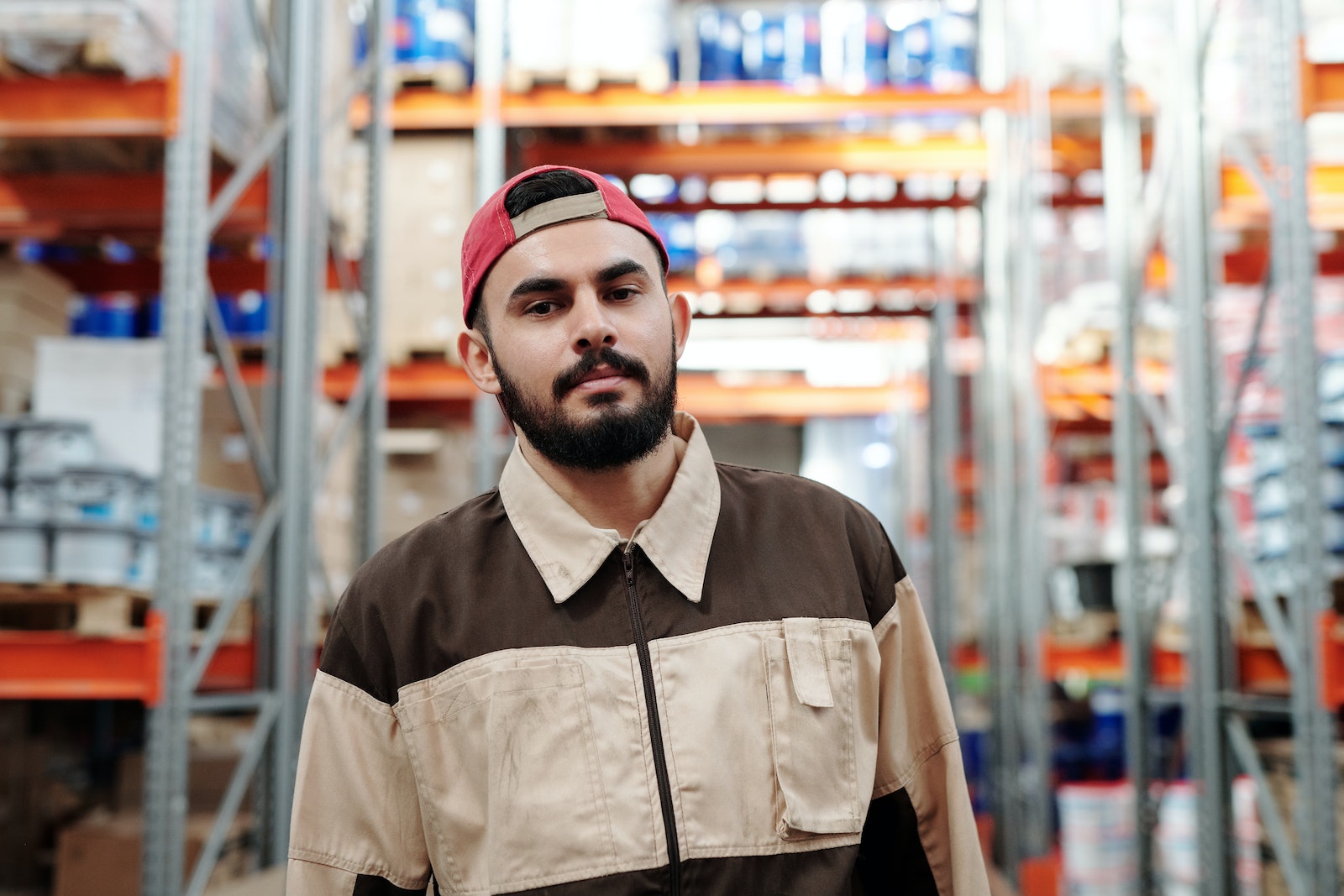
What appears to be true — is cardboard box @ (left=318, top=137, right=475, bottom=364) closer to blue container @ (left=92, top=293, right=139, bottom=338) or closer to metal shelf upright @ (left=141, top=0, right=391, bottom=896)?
metal shelf upright @ (left=141, top=0, right=391, bottom=896)

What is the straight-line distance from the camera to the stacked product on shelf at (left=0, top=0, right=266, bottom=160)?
13.4ft

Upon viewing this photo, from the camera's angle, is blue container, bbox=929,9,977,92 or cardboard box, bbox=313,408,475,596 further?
blue container, bbox=929,9,977,92

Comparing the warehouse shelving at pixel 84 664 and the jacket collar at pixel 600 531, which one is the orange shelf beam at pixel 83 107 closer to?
the warehouse shelving at pixel 84 664

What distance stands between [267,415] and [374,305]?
127 centimetres

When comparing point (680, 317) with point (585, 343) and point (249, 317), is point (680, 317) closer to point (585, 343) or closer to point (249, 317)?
point (585, 343)

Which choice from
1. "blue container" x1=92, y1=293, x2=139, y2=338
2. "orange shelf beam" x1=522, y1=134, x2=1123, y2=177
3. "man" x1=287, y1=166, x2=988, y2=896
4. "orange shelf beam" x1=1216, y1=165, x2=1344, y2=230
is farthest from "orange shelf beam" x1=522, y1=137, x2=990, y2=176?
"man" x1=287, y1=166, x2=988, y2=896

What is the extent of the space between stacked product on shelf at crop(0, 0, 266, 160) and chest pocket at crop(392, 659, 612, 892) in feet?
9.79

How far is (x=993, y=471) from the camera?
7633 mm

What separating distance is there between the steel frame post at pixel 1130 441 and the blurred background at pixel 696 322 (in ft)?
0.07

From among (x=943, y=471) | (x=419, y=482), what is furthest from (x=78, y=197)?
(x=943, y=471)

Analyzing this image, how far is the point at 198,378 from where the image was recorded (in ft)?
12.5

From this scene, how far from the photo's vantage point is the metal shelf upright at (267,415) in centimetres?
374

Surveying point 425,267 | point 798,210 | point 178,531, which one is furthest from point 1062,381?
point 178,531

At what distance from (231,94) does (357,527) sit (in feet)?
7.01
